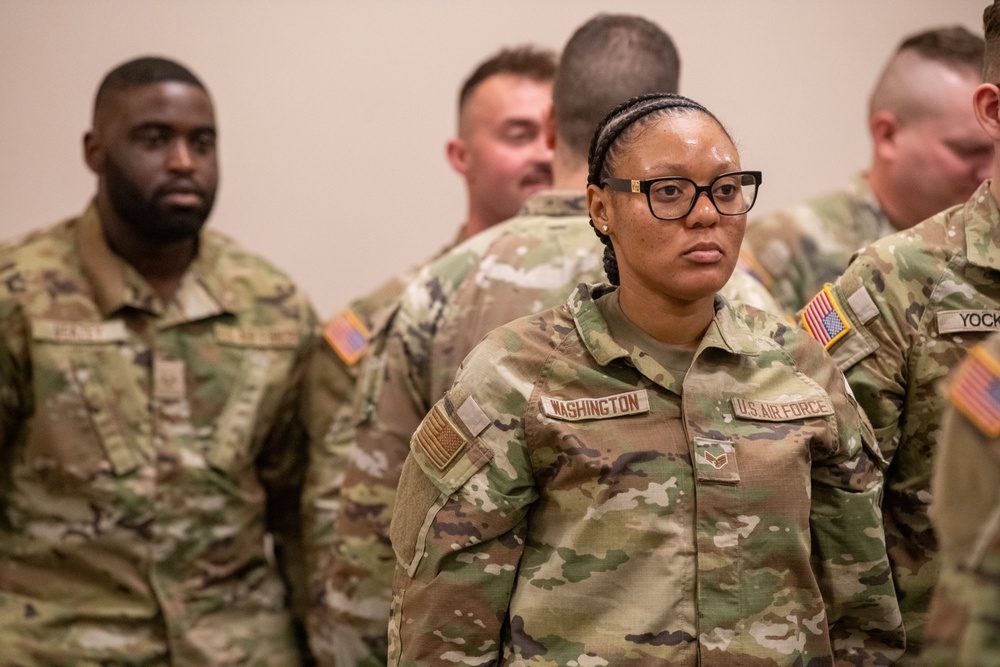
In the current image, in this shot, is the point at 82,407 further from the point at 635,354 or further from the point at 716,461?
the point at 716,461

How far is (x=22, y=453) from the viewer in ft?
8.87

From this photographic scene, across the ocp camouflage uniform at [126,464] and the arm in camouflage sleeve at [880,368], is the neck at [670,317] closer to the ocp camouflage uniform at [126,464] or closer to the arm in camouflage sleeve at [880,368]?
the arm in camouflage sleeve at [880,368]

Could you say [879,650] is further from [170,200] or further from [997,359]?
[170,200]

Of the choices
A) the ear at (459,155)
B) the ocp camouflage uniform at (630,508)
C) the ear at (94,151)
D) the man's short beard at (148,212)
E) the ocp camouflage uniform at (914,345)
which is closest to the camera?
the ocp camouflage uniform at (630,508)

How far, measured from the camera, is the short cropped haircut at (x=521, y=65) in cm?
308

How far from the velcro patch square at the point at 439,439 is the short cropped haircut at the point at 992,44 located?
1.02m

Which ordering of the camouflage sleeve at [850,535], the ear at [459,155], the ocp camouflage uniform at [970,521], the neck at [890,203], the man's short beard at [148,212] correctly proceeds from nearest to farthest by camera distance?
the ocp camouflage uniform at [970,521]
the camouflage sleeve at [850,535]
the man's short beard at [148,212]
the ear at [459,155]
the neck at [890,203]

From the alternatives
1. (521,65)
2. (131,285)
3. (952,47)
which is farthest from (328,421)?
(952,47)

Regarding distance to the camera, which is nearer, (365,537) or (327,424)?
(365,537)

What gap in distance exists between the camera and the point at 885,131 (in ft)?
10.7

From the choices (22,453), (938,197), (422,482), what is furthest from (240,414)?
(938,197)

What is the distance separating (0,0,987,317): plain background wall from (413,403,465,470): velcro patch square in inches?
90.5

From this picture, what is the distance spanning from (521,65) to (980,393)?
207 cm

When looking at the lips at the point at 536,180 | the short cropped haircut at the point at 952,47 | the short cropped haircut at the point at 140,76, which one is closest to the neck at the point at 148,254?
the short cropped haircut at the point at 140,76
